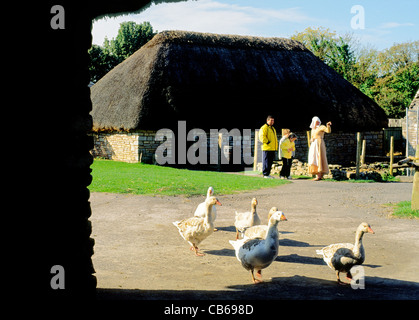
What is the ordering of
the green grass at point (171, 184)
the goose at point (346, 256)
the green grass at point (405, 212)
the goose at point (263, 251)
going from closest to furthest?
the goose at point (263, 251) → the goose at point (346, 256) → the green grass at point (405, 212) → the green grass at point (171, 184)

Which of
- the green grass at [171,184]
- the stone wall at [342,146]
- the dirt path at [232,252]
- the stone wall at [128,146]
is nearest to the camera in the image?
the dirt path at [232,252]

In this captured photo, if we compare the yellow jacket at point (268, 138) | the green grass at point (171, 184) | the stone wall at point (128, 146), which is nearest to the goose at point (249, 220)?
the green grass at point (171, 184)

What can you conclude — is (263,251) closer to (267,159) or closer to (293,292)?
(293,292)

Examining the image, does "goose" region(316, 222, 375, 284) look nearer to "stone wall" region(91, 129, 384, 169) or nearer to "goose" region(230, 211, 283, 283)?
"goose" region(230, 211, 283, 283)

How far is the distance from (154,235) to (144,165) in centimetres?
1392

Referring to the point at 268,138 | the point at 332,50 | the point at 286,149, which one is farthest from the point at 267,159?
the point at 332,50

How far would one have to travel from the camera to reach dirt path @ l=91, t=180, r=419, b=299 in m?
5.10

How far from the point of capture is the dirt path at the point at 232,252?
5.10m

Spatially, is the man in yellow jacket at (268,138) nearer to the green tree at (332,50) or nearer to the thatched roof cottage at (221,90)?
the thatched roof cottage at (221,90)

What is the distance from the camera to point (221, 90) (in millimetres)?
24781

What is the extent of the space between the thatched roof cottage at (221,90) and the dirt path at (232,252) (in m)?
11.9

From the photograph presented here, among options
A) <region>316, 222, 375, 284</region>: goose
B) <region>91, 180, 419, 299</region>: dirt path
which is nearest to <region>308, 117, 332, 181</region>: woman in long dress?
<region>91, 180, 419, 299</region>: dirt path

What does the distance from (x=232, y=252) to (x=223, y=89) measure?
60.7 feet

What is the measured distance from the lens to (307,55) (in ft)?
96.7
